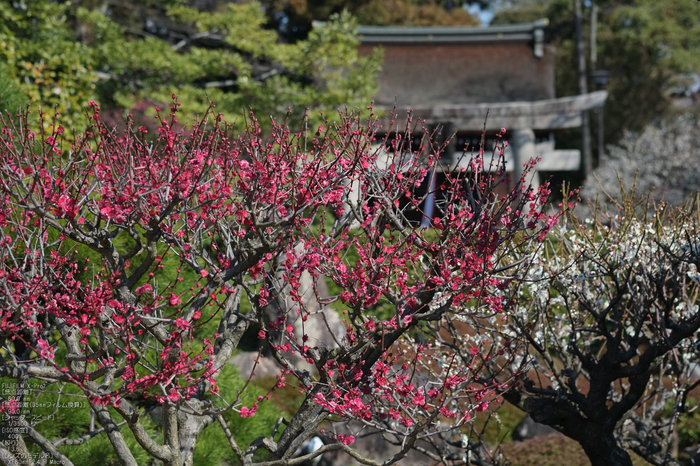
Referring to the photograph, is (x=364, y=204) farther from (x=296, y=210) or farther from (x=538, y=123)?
(x=538, y=123)

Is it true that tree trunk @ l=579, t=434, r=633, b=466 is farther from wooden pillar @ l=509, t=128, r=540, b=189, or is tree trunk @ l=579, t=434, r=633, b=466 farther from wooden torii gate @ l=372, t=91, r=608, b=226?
wooden pillar @ l=509, t=128, r=540, b=189

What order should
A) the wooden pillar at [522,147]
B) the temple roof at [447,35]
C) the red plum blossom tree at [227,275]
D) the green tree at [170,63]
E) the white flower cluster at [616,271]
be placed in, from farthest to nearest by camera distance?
the temple roof at [447,35], the wooden pillar at [522,147], the green tree at [170,63], the white flower cluster at [616,271], the red plum blossom tree at [227,275]

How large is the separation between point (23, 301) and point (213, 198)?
1.22 m

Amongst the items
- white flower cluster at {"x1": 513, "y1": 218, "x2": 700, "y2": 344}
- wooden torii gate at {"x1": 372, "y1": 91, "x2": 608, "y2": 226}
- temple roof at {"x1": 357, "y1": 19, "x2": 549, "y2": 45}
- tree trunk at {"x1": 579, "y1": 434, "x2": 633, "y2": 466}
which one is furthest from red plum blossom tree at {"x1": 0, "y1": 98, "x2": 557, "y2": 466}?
temple roof at {"x1": 357, "y1": 19, "x2": 549, "y2": 45}

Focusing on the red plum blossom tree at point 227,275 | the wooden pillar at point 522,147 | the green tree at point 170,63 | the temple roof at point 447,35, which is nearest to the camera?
the red plum blossom tree at point 227,275

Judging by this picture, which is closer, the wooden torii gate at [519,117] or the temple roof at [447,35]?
the wooden torii gate at [519,117]

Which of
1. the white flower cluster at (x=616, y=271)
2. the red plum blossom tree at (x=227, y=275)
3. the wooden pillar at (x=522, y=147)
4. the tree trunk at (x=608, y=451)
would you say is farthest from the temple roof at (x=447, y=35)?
the tree trunk at (x=608, y=451)

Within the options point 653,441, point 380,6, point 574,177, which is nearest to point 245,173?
point 653,441

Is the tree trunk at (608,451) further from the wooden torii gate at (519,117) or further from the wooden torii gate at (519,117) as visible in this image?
the wooden torii gate at (519,117)

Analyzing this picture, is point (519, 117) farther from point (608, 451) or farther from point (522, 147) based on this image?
point (608, 451)

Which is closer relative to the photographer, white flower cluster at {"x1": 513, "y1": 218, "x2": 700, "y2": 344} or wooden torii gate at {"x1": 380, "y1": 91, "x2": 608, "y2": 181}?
white flower cluster at {"x1": 513, "y1": 218, "x2": 700, "y2": 344}

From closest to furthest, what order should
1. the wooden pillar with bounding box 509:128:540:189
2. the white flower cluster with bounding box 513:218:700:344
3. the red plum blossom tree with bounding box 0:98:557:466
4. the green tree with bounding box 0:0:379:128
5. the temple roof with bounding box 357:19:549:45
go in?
the red plum blossom tree with bounding box 0:98:557:466 < the white flower cluster with bounding box 513:218:700:344 < the green tree with bounding box 0:0:379:128 < the wooden pillar with bounding box 509:128:540:189 < the temple roof with bounding box 357:19:549:45

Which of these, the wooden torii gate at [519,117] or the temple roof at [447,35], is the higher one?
the temple roof at [447,35]

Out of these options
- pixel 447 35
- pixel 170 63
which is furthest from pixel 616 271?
pixel 447 35
